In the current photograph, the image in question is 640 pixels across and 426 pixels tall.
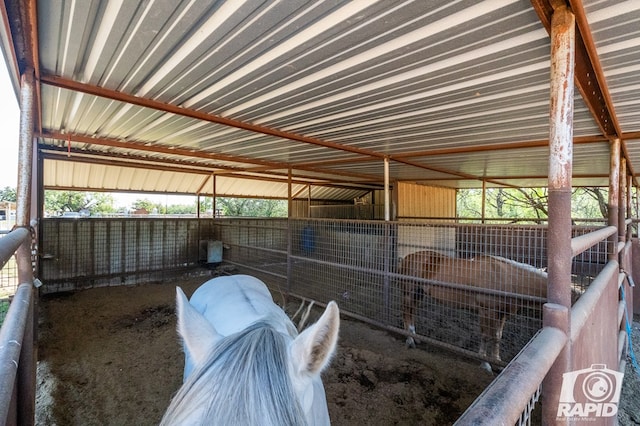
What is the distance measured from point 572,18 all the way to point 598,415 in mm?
1509

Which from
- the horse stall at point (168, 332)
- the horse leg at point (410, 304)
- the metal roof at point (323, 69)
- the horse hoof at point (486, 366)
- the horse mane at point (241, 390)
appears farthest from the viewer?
the horse leg at point (410, 304)

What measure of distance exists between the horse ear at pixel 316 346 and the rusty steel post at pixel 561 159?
2.12ft

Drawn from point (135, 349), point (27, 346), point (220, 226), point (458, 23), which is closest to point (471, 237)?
point (458, 23)

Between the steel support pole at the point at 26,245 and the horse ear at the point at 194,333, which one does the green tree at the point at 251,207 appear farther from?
the horse ear at the point at 194,333

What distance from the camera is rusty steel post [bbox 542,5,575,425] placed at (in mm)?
958

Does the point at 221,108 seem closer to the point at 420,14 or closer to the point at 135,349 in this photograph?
the point at 420,14

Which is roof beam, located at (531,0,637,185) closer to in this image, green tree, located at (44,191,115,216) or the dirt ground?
the dirt ground

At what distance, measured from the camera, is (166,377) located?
255 centimetres

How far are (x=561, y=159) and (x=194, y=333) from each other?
4.75ft

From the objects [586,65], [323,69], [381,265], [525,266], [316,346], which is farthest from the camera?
[381,265]

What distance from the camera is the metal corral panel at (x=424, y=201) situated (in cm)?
813

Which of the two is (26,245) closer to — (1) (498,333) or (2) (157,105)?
(2) (157,105)

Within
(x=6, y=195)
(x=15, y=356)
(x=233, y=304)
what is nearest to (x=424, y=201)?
(x=233, y=304)

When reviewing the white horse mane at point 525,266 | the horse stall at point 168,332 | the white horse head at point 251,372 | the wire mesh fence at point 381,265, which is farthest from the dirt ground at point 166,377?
the white horse head at point 251,372
